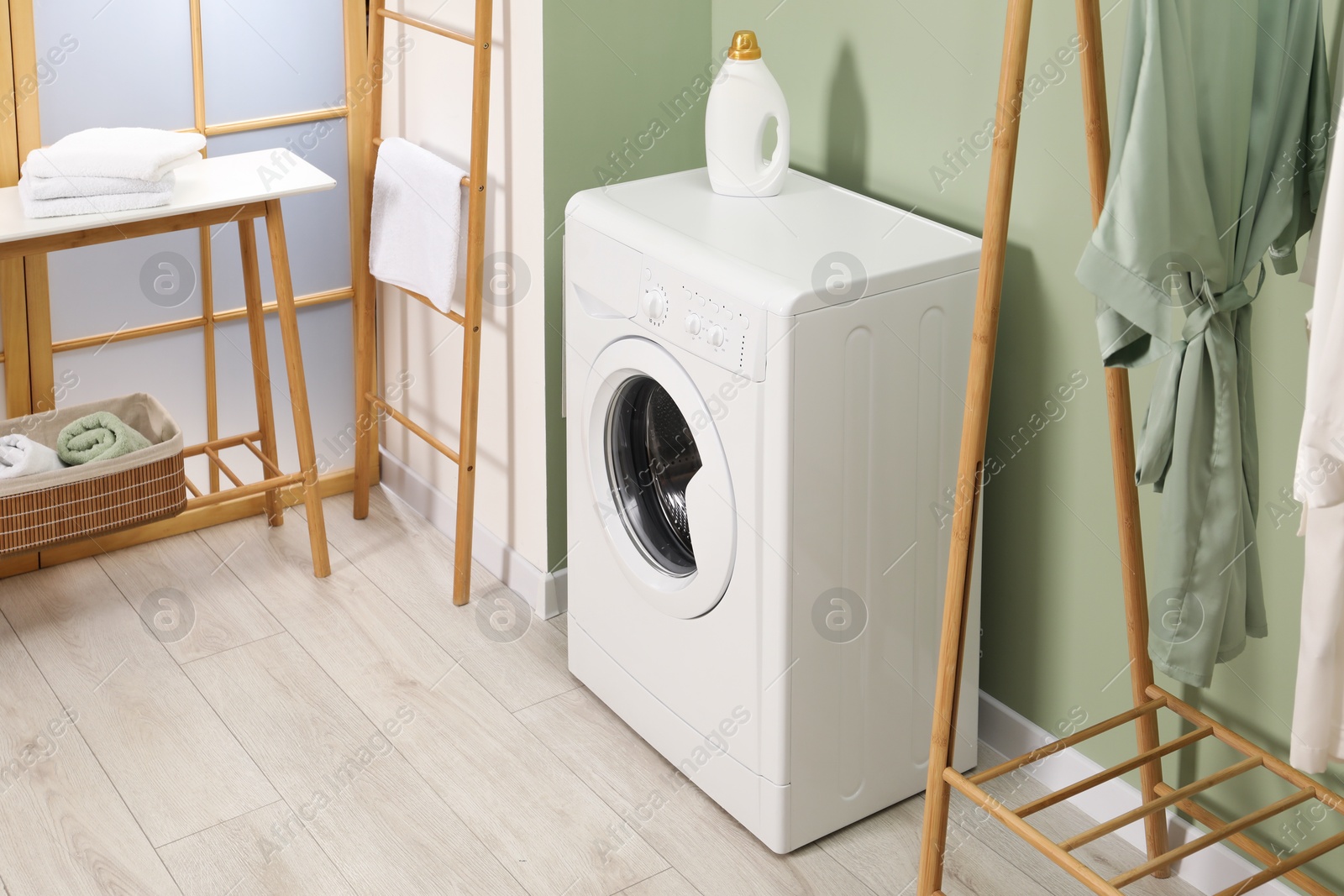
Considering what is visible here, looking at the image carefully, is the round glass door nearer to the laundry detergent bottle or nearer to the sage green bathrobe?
the laundry detergent bottle

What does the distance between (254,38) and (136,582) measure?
3.83 feet

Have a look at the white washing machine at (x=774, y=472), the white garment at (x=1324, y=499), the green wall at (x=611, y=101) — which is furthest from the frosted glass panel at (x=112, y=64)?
the white garment at (x=1324, y=499)

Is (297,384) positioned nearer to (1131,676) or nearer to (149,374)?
(149,374)

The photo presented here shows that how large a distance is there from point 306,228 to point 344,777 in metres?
1.31

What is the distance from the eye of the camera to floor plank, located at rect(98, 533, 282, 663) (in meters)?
2.62

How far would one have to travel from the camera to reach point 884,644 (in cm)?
204

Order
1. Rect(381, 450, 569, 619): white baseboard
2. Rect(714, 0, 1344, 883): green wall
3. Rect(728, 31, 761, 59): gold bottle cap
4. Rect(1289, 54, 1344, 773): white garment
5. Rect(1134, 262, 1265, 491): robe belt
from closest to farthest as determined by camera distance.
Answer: Rect(1289, 54, 1344, 773): white garment, Rect(1134, 262, 1265, 491): robe belt, Rect(714, 0, 1344, 883): green wall, Rect(728, 31, 761, 59): gold bottle cap, Rect(381, 450, 569, 619): white baseboard

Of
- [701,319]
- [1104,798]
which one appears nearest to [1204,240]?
[701,319]

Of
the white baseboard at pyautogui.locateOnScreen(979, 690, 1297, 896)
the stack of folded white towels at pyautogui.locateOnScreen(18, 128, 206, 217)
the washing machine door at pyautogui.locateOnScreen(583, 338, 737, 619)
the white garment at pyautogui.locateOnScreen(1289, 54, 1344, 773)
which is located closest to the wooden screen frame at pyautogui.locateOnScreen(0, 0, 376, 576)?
the stack of folded white towels at pyautogui.locateOnScreen(18, 128, 206, 217)

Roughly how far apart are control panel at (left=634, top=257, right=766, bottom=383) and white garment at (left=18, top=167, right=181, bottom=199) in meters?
1.00

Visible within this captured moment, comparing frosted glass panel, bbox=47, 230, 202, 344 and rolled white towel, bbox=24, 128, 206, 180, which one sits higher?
rolled white towel, bbox=24, 128, 206, 180

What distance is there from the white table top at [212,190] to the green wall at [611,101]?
48 centimetres

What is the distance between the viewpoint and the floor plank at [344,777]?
203 centimetres

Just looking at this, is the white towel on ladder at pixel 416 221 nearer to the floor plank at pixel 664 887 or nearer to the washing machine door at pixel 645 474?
the washing machine door at pixel 645 474
